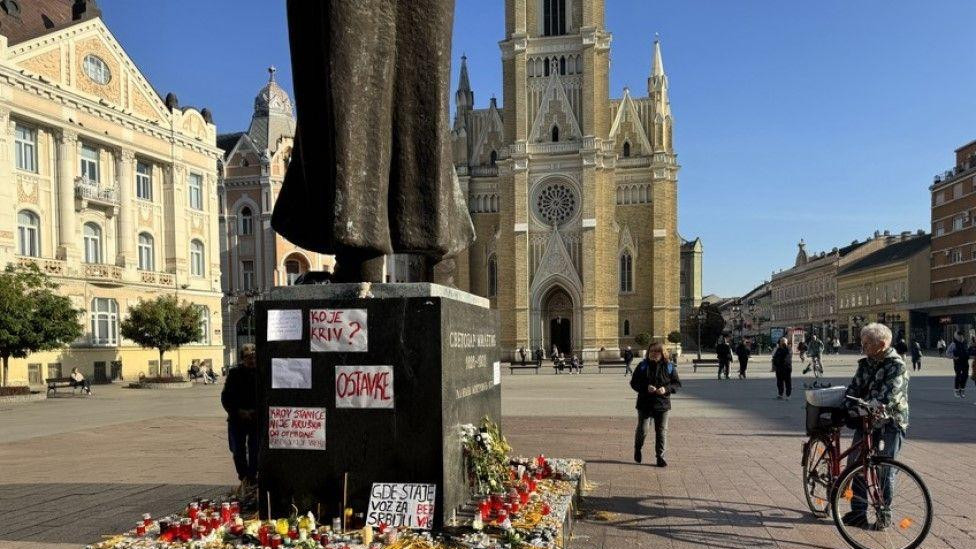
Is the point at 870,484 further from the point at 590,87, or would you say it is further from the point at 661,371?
the point at 590,87

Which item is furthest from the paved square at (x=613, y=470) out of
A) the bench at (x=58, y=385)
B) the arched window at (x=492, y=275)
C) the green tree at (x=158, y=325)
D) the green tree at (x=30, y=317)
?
the arched window at (x=492, y=275)

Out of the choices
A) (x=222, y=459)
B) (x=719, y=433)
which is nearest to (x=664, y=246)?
(x=719, y=433)

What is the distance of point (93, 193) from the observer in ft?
104

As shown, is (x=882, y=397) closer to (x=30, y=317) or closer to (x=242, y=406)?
(x=242, y=406)

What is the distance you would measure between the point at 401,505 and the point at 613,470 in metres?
4.87

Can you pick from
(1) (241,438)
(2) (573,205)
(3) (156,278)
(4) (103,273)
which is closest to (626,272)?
(2) (573,205)

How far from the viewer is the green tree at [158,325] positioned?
30031mm

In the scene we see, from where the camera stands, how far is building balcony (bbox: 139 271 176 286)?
→ 34656mm

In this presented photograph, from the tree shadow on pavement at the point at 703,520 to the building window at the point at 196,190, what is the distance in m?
36.4

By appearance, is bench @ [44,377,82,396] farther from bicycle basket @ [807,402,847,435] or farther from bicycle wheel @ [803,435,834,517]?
bicycle basket @ [807,402,847,435]

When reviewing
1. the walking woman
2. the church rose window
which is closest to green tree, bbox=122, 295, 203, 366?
the walking woman

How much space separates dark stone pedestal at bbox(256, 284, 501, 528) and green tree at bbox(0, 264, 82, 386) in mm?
22561

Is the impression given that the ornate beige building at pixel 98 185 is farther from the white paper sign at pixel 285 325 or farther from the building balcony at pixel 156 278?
the white paper sign at pixel 285 325

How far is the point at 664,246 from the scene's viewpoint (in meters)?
58.8
